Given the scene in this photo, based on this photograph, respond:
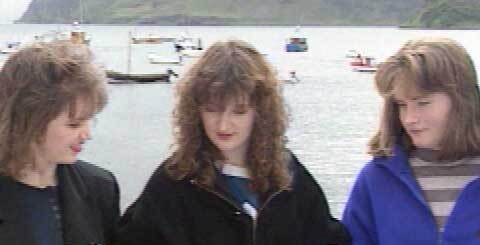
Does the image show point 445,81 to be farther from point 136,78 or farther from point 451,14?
point 451,14

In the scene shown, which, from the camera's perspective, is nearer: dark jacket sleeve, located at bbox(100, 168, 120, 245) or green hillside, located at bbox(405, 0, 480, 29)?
dark jacket sleeve, located at bbox(100, 168, 120, 245)

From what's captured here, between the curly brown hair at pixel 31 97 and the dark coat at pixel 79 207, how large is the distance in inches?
4.2

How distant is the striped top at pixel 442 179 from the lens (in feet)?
10.4

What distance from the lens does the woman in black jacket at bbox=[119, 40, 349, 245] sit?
9.82ft

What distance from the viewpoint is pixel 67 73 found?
2.75 meters

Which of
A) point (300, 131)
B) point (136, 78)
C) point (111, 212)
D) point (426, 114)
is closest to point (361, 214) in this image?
point (426, 114)

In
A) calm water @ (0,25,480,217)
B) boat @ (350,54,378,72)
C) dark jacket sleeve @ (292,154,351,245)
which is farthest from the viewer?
boat @ (350,54,378,72)

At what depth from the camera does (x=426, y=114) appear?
312cm

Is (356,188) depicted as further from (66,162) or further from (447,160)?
(66,162)

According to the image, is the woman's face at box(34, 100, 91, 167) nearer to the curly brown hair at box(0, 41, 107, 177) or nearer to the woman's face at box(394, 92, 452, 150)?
the curly brown hair at box(0, 41, 107, 177)

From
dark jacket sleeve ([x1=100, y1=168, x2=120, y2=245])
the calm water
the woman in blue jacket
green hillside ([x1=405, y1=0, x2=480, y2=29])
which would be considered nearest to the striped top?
the woman in blue jacket

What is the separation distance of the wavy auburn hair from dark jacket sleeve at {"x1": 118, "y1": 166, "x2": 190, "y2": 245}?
0.88 meters

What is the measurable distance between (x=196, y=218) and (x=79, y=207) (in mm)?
423

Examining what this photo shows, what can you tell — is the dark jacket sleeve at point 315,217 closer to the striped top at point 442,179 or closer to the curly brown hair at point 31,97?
the striped top at point 442,179
